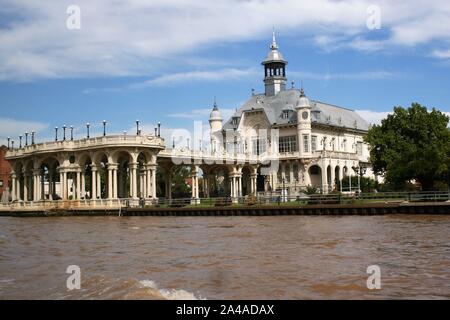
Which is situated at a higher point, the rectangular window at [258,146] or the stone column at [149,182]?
the rectangular window at [258,146]

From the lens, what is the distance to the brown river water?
13.5 metres

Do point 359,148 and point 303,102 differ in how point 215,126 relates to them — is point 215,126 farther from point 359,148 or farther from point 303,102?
point 359,148

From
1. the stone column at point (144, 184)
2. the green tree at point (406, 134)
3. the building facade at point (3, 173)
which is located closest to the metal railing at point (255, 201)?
the stone column at point (144, 184)

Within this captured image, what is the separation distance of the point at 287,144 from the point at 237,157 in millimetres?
9018

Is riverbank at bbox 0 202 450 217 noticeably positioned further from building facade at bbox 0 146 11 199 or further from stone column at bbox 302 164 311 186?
building facade at bbox 0 146 11 199

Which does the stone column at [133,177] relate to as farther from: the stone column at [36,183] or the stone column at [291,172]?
the stone column at [291,172]

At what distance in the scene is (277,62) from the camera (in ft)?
331

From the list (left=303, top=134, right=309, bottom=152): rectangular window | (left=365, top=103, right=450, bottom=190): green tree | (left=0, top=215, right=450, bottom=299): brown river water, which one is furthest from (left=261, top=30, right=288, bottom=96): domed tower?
(left=0, top=215, right=450, bottom=299): brown river water

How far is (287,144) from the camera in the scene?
90.7 meters

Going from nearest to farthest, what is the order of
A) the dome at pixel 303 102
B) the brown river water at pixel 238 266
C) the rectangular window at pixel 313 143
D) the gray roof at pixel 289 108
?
the brown river water at pixel 238 266 < the dome at pixel 303 102 < the rectangular window at pixel 313 143 < the gray roof at pixel 289 108

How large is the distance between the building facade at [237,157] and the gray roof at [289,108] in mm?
186

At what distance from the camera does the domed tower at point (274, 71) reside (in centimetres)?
9981

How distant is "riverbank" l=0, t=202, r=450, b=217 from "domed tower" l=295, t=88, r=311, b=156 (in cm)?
3315
